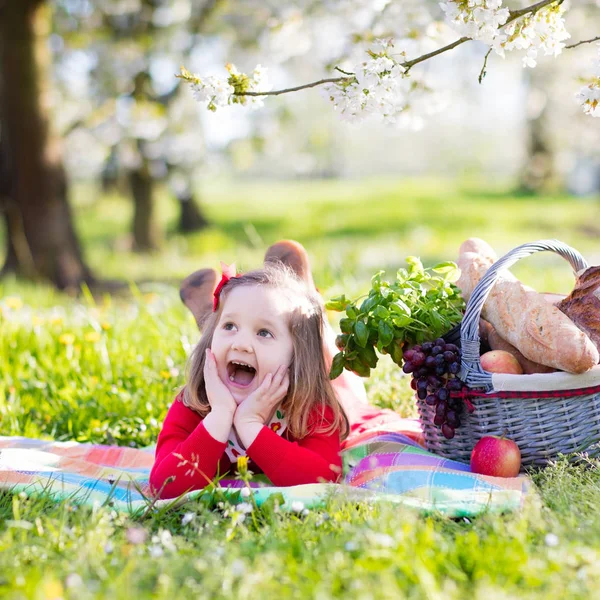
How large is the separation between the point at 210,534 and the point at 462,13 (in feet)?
5.54

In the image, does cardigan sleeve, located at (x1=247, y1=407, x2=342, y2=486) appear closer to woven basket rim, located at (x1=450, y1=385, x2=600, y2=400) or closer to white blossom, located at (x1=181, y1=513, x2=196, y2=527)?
white blossom, located at (x1=181, y1=513, x2=196, y2=527)

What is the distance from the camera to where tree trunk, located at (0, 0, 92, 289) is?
22.9ft

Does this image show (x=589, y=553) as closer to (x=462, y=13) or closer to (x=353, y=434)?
(x=353, y=434)

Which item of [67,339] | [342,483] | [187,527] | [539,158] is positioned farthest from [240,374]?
[539,158]

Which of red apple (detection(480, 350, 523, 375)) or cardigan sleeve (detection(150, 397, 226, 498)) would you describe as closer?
cardigan sleeve (detection(150, 397, 226, 498))

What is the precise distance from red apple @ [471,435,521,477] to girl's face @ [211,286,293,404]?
68 cm

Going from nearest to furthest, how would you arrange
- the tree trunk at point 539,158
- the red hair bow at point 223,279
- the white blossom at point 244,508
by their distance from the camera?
the white blossom at point 244,508 < the red hair bow at point 223,279 < the tree trunk at point 539,158

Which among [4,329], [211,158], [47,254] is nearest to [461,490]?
[4,329]

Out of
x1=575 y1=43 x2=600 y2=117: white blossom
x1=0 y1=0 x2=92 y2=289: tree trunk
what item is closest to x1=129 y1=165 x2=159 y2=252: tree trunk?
x1=0 y1=0 x2=92 y2=289: tree trunk

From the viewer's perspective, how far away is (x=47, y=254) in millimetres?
7484

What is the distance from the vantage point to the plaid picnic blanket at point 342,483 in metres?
2.21

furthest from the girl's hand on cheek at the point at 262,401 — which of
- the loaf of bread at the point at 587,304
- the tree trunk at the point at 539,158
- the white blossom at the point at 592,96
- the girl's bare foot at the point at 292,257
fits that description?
the tree trunk at the point at 539,158

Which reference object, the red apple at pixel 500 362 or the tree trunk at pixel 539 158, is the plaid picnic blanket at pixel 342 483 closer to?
the red apple at pixel 500 362

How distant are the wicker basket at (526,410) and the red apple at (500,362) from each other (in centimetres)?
10
